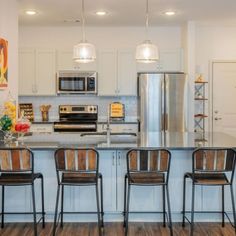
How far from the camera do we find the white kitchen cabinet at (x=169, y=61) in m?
6.86

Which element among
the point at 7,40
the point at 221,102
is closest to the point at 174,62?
the point at 221,102

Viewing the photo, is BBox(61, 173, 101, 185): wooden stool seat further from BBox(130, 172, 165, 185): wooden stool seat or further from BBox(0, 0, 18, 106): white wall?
BBox(0, 0, 18, 106): white wall

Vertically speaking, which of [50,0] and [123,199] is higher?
[50,0]

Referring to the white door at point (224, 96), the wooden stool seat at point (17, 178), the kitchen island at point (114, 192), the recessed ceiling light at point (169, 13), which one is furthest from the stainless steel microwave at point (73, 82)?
the wooden stool seat at point (17, 178)

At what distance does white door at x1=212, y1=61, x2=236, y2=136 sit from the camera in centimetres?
708

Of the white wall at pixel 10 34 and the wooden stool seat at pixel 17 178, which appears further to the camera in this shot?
the white wall at pixel 10 34

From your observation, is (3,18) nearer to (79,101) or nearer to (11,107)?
(11,107)

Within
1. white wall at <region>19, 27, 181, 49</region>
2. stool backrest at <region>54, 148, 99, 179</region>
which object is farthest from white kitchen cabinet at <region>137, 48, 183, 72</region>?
stool backrest at <region>54, 148, 99, 179</region>

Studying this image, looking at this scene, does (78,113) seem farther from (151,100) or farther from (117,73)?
(151,100)

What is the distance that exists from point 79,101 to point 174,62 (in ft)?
6.48

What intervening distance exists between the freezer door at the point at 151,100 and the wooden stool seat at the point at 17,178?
10.0ft

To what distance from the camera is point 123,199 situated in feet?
12.9

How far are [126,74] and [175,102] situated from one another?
3.62 ft

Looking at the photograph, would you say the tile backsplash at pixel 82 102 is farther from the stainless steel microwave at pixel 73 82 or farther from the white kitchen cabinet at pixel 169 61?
the white kitchen cabinet at pixel 169 61
